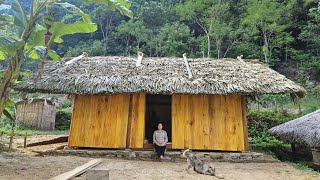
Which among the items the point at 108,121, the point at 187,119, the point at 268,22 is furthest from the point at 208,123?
the point at 268,22

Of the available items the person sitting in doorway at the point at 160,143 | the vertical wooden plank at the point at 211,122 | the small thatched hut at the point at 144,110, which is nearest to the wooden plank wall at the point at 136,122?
the small thatched hut at the point at 144,110

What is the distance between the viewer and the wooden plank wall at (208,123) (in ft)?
25.8

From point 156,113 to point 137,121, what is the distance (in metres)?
4.72

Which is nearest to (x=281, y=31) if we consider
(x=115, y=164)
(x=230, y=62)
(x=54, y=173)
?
(x=230, y=62)

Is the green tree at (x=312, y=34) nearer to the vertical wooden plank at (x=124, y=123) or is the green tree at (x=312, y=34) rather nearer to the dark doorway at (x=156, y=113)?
the dark doorway at (x=156, y=113)

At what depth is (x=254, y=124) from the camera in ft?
44.1

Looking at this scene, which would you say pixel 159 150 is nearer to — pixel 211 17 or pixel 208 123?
pixel 208 123

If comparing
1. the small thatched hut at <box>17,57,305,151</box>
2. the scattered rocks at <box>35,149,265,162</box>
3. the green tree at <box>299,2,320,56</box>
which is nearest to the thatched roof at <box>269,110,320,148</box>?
the small thatched hut at <box>17,57,305,151</box>

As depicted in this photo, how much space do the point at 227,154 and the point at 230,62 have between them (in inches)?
127

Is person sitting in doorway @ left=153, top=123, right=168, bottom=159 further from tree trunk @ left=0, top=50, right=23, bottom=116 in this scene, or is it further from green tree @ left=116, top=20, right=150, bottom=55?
green tree @ left=116, top=20, right=150, bottom=55

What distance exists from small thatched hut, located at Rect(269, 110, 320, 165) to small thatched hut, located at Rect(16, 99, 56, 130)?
1217cm

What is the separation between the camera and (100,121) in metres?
8.02

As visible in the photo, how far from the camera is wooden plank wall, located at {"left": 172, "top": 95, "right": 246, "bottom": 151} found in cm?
787

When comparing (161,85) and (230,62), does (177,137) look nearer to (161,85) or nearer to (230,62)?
(161,85)
